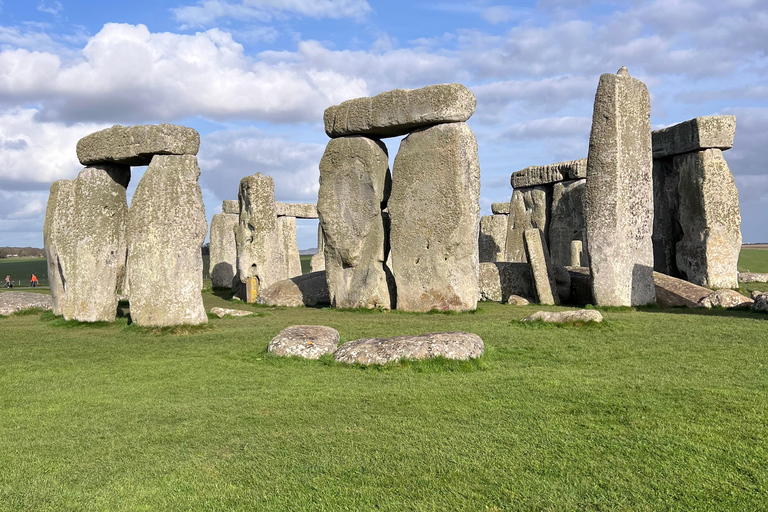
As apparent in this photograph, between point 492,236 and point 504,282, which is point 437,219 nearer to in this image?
point 504,282

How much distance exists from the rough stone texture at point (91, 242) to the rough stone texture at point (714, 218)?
12343 millimetres

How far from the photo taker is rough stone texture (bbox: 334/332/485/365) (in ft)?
22.1

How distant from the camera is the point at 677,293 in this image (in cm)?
1262

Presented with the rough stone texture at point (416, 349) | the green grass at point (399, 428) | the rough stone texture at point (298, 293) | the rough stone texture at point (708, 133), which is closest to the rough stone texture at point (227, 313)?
the rough stone texture at point (298, 293)

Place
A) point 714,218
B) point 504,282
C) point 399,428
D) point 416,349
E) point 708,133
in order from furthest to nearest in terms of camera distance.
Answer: point 714,218 → point 708,133 → point 504,282 → point 416,349 → point 399,428

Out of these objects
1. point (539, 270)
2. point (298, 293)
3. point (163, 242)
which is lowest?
point (298, 293)

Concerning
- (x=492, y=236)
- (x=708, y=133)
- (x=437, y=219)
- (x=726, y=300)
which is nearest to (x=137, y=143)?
(x=437, y=219)

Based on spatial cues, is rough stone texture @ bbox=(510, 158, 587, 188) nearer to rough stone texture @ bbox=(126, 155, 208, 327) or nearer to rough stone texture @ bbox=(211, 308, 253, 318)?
rough stone texture @ bbox=(211, 308, 253, 318)

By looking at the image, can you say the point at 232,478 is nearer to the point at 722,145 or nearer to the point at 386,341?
the point at 386,341

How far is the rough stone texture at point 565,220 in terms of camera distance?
21.2m

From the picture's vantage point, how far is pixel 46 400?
6.04 metres

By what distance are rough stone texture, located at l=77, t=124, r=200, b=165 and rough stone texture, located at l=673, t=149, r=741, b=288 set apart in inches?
444

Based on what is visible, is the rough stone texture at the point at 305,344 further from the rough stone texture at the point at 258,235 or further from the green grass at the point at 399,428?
the rough stone texture at the point at 258,235

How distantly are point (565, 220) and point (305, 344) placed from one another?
52.1 ft
